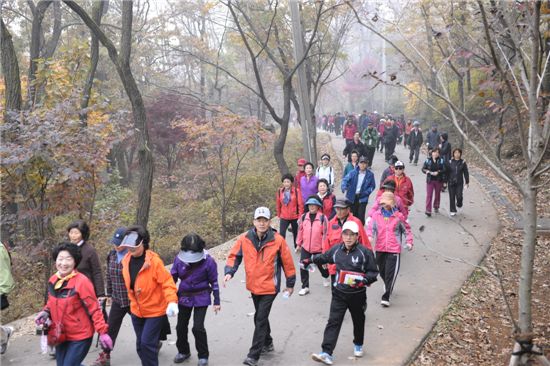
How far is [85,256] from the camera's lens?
18.9ft

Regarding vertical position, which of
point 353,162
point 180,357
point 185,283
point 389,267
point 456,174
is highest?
point 353,162

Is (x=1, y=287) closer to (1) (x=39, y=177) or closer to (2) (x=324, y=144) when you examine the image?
(1) (x=39, y=177)

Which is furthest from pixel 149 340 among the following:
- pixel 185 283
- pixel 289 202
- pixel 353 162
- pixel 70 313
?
pixel 353 162

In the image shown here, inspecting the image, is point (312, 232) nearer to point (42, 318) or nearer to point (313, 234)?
point (313, 234)

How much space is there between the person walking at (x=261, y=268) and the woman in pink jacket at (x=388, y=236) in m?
1.88

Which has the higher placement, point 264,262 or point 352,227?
point 352,227

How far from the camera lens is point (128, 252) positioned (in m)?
5.05

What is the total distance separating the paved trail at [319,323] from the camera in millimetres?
5797

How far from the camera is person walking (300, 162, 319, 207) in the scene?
9.72m

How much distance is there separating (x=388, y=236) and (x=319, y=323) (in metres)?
1.61

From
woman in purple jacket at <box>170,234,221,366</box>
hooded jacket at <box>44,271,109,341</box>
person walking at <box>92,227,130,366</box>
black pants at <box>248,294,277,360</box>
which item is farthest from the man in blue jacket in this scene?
hooded jacket at <box>44,271,109,341</box>

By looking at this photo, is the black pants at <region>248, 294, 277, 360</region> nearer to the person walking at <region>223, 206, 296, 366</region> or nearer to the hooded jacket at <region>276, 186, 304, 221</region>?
the person walking at <region>223, 206, 296, 366</region>

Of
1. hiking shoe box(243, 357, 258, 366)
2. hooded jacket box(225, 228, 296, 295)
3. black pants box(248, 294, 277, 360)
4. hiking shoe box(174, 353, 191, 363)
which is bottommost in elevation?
hiking shoe box(174, 353, 191, 363)

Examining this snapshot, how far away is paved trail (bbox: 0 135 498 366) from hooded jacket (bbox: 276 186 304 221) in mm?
1188
